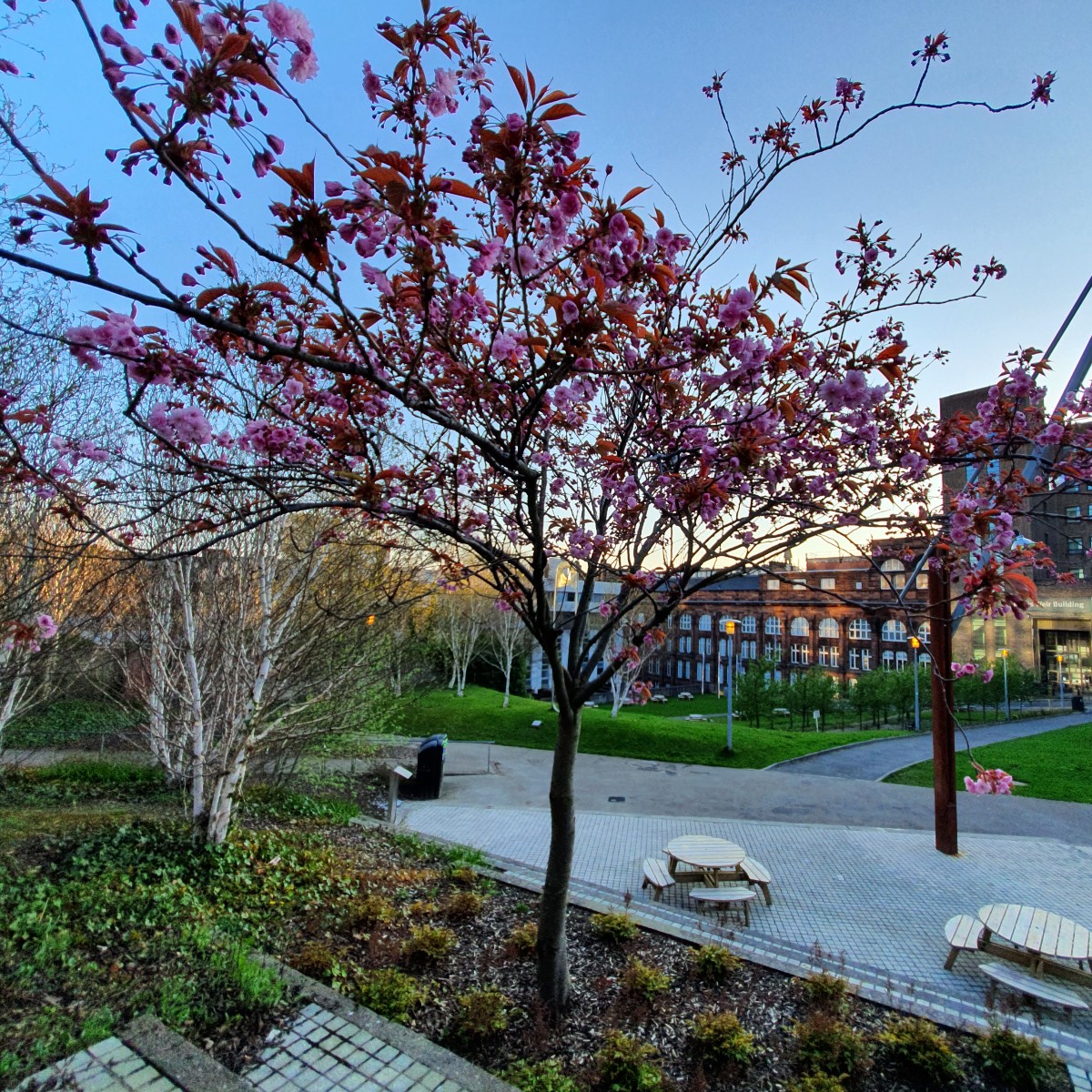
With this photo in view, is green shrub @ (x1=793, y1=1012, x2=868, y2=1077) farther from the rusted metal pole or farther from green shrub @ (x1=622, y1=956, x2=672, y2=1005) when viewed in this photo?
the rusted metal pole

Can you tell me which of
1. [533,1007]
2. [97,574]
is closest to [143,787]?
[97,574]

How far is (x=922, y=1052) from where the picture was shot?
144 inches

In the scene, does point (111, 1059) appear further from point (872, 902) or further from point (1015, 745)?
point (1015, 745)

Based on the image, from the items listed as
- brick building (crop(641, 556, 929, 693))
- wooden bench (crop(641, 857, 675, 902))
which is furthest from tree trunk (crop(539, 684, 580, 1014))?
brick building (crop(641, 556, 929, 693))

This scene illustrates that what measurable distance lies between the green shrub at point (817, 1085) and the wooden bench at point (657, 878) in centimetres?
356

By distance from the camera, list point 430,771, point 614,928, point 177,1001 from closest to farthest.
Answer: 1. point 177,1001
2. point 614,928
3. point 430,771

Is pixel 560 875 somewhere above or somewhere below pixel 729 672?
below

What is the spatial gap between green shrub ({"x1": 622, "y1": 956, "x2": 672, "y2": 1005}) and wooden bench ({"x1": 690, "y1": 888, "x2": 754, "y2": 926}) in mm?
2146

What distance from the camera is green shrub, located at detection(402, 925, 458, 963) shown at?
15.0 ft

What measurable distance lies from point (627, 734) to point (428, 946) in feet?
47.0

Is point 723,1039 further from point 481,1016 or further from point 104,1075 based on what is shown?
point 104,1075

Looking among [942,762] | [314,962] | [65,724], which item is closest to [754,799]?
[942,762]

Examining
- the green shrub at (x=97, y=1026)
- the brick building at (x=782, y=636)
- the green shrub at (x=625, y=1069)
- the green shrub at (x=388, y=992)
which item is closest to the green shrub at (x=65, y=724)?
the green shrub at (x=97, y=1026)

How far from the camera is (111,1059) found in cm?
334
